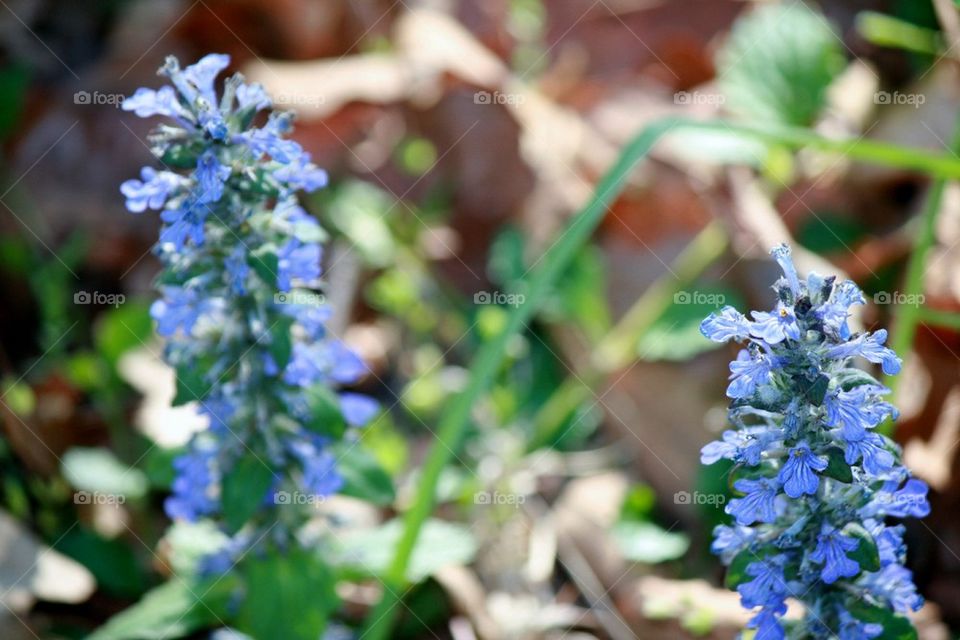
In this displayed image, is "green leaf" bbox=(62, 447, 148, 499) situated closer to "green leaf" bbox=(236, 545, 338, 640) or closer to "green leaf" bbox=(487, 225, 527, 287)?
"green leaf" bbox=(236, 545, 338, 640)

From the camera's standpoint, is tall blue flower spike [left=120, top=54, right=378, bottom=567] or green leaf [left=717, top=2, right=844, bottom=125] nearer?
tall blue flower spike [left=120, top=54, right=378, bottom=567]

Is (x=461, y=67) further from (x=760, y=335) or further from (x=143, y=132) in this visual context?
(x=760, y=335)

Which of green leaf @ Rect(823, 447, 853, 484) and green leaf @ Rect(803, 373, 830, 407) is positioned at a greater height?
green leaf @ Rect(803, 373, 830, 407)

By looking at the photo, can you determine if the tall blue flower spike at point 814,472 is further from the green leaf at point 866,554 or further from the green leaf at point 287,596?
the green leaf at point 287,596

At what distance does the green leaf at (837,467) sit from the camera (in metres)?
2.17

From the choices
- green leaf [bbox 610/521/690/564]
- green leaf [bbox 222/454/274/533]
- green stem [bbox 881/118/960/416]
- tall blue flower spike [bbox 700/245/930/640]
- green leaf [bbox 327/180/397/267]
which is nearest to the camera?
tall blue flower spike [bbox 700/245/930/640]

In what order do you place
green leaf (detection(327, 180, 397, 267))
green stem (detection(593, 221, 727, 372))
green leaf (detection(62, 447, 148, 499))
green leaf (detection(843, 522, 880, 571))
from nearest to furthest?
green leaf (detection(843, 522, 880, 571)) → green leaf (detection(62, 447, 148, 499)) → green stem (detection(593, 221, 727, 372)) → green leaf (detection(327, 180, 397, 267))

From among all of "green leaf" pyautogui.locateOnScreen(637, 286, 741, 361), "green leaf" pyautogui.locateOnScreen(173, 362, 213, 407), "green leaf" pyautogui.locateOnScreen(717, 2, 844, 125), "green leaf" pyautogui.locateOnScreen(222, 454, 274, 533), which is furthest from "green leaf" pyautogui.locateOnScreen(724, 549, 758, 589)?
"green leaf" pyautogui.locateOnScreen(717, 2, 844, 125)

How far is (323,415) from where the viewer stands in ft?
9.58

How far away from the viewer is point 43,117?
5785mm

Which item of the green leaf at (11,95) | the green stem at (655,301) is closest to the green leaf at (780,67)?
the green stem at (655,301)

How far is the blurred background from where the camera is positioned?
12.4 ft

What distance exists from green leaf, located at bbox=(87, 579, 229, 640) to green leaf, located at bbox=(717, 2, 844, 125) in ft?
10.3

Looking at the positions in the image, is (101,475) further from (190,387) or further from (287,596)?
(190,387)
